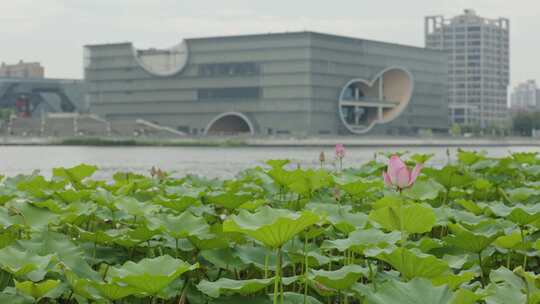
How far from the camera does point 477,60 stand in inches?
6703

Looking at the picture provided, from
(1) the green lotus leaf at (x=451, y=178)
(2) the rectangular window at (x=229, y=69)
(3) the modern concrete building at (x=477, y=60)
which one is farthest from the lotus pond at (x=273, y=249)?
(3) the modern concrete building at (x=477, y=60)

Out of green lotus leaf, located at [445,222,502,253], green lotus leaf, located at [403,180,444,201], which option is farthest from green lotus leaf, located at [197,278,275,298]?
green lotus leaf, located at [403,180,444,201]

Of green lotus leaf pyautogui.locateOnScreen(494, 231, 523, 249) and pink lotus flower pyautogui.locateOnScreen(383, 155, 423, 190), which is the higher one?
pink lotus flower pyautogui.locateOnScreen(383, 155, 423, 190)

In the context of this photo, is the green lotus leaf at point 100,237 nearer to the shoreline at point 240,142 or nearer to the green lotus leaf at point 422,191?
the green lotus leaf at point 422,191

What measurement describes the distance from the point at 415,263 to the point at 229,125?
331 ft

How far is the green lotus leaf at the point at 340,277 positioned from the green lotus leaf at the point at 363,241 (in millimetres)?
252

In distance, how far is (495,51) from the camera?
17225 centimetres

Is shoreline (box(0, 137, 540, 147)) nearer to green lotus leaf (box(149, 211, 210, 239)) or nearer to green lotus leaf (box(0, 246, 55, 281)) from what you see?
green lotus leaf (box(149, 211, 210, 239))

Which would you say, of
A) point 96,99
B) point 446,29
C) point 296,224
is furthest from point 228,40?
point 296,224

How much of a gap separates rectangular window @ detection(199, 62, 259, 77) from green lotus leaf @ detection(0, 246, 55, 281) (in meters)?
93.6

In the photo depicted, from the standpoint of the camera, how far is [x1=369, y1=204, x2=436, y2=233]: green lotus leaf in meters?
3.43

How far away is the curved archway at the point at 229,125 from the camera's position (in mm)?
100250

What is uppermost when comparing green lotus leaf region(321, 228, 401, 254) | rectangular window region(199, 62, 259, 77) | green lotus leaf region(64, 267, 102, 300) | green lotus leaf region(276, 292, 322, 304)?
rectangular window region(199, 62, 259, 77)

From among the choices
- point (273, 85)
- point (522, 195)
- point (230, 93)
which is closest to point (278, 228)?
point (522, 195)
